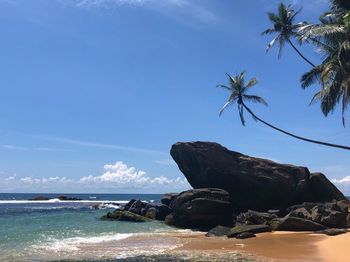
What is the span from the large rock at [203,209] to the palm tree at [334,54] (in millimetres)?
14359

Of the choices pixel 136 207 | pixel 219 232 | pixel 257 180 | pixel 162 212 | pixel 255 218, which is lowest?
pixel 219 232

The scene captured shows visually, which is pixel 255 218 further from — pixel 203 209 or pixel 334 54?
pixel 334 54

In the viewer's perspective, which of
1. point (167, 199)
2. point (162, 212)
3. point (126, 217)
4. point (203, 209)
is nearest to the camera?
point (203, 209)

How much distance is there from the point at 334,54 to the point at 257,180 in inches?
830

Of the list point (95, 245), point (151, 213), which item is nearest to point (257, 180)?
point (151, 213)

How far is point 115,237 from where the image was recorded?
115 ft

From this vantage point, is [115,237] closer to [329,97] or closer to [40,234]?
[40,234]

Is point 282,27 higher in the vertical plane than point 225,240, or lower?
higher

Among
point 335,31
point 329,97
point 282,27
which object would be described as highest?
point 282,27

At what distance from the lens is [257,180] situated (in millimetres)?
47531

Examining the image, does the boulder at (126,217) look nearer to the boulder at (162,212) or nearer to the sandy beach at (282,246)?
the boulder at (162,212)

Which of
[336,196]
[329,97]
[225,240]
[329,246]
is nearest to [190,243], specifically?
[225,240]

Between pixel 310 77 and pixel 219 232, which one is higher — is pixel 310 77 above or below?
above

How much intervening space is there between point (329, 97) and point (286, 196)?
1865 centimetres
